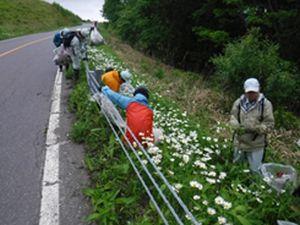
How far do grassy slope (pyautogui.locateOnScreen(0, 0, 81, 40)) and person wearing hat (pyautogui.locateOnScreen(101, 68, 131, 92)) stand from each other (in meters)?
19.9

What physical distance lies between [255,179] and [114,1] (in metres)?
37.8

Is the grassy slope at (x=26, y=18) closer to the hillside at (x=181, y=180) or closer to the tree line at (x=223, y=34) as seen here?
the tree line at (x=223, y=34)

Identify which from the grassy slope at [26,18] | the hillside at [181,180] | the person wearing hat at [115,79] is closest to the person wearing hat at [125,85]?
the person wearing hat at [115,79]

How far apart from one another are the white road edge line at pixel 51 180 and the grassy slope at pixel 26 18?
20.5 m

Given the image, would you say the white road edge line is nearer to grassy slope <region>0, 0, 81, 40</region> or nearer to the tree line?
the tree line

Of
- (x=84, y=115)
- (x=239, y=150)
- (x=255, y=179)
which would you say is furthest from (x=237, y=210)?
(x=84, y=115)

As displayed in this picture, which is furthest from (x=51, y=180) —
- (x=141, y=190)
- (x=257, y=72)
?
(x=257, y=72)

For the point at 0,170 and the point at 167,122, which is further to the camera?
the point at 167,122

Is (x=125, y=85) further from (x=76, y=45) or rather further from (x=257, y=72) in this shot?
(x=257, y=72)

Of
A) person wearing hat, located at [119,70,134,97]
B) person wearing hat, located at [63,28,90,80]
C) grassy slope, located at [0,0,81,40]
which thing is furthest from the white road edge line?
grassy slope, located at [0,0,81,40]

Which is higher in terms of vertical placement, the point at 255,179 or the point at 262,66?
the point at 262,66

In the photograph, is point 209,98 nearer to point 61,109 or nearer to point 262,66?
point 262,66

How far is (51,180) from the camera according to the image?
4.43 metres

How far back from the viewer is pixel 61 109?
24.0 feet
